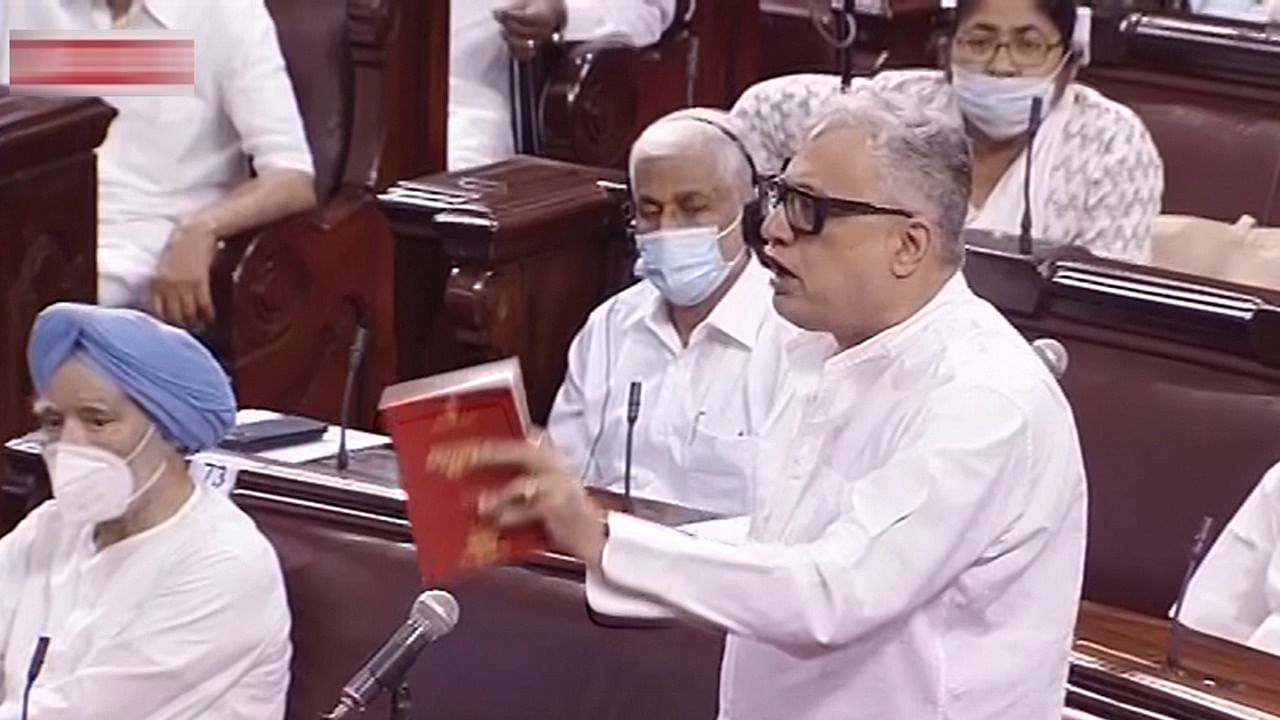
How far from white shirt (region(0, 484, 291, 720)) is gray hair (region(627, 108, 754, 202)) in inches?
35.0

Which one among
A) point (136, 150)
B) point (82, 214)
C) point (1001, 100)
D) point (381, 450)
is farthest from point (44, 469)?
point (1001, 100)

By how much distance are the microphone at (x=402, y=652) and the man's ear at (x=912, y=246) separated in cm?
43

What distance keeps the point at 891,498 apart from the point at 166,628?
1.04 m

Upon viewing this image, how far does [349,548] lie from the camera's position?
2738mm

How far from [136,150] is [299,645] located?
1537 mm

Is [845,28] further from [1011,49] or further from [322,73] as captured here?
[1011,49]

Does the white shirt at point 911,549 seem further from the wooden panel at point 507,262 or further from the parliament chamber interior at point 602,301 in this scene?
the wooden panel at point 507,262

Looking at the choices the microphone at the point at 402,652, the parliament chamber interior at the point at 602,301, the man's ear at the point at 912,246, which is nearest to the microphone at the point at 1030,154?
the parliament chamber interior at the point at 602,301

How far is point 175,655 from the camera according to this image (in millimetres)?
2596

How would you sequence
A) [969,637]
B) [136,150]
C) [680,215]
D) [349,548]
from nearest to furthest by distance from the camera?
[969,637]
[349,548]
[680,215]
[136,150]

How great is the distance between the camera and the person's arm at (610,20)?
15.9 ft

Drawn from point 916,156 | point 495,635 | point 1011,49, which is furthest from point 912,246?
point 1011,49

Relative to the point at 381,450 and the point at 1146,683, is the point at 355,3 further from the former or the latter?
the point at 1146,683

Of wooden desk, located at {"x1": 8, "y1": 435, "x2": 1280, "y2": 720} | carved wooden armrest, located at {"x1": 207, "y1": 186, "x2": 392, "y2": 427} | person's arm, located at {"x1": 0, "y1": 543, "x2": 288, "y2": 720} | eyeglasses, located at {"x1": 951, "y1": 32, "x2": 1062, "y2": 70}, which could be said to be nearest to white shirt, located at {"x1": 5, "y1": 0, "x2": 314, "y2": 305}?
carved wooden armrest, located at {"x1": 207, "y1": 186, "x2": 392, "y2": 427}
